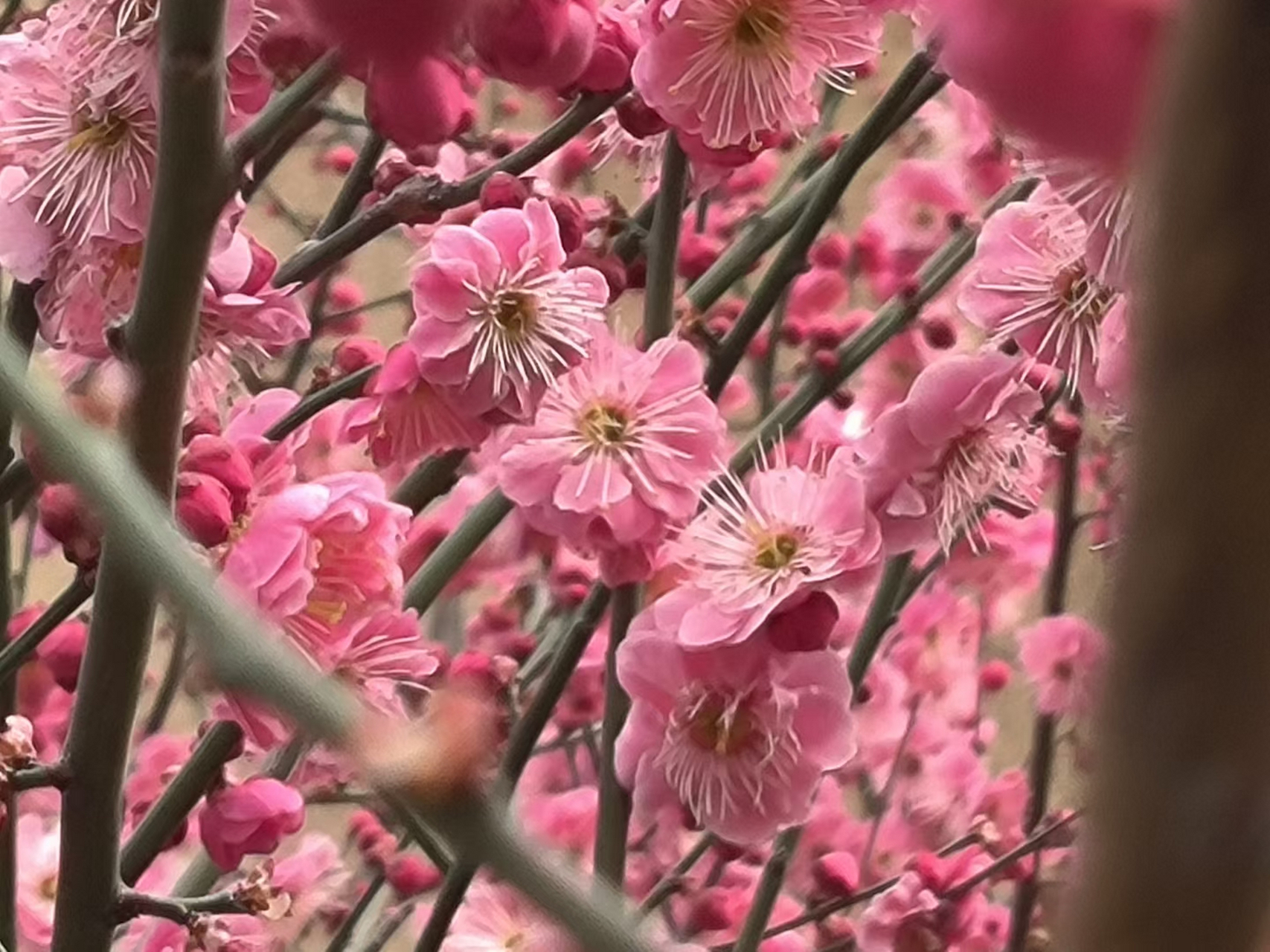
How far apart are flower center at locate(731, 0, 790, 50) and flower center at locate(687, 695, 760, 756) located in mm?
210

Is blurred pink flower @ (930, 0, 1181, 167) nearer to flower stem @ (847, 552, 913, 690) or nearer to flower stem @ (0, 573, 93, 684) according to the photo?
flower stem @ (0, 573, 93, 684)

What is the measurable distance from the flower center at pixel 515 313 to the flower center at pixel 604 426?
0.05 m

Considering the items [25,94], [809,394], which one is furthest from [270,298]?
[809,394]

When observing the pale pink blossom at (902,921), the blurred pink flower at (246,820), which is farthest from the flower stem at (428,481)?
the pale pink blossom at (902,921)

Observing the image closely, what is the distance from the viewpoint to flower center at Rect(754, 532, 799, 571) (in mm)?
483

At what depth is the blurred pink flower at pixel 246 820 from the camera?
423mm

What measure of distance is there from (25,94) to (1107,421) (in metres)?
0.36

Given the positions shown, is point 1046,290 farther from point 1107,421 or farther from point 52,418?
point 52,418

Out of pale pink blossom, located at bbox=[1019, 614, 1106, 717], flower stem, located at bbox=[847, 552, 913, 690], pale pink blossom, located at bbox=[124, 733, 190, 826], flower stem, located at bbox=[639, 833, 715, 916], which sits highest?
pale pink blossom, located at bbox=[1019, 614, 1106, 717]

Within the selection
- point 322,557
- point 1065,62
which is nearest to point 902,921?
point 322,557

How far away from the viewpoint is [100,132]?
1.44ft

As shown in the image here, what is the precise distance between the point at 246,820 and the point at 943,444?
0.24m

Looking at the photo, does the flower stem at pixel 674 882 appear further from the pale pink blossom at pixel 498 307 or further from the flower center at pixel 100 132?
the flower center at pixel 100 132

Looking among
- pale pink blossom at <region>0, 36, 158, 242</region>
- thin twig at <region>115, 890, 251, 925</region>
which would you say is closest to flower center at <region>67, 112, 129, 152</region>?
pale pink blossom at <region>0, 36, 158, 242</region>
